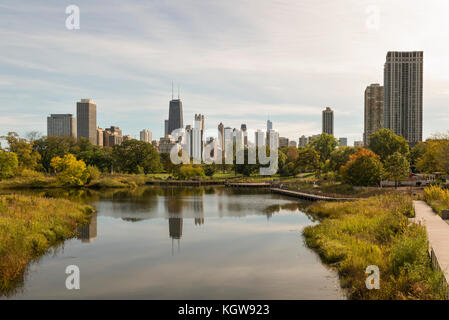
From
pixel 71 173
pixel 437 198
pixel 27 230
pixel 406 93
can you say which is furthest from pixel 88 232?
pixel 406 93

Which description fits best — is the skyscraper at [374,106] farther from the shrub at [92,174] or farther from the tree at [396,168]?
the shrub at [92,174]

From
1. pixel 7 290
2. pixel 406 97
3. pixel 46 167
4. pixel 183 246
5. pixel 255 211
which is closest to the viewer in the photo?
pixel 7 290

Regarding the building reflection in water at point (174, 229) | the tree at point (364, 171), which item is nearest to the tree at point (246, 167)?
the tree at point (364, 171)

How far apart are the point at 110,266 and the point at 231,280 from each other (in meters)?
6.56

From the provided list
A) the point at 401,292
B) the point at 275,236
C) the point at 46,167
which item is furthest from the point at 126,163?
the point at 401,292

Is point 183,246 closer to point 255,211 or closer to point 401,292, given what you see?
point 401,292

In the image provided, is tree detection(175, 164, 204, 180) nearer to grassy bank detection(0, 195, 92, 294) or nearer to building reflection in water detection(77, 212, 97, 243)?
grassy bank detection(0, 195, 92, 294)

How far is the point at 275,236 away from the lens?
2712 centimetres

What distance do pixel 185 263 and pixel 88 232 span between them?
465 inches

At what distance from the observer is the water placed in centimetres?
1577

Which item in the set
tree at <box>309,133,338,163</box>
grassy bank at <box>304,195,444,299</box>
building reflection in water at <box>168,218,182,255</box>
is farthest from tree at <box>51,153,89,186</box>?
tree at <box>309,133,338,163</box>

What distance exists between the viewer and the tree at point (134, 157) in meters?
101

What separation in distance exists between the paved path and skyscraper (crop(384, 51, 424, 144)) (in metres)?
140

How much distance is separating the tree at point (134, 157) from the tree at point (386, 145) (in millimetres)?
56508
